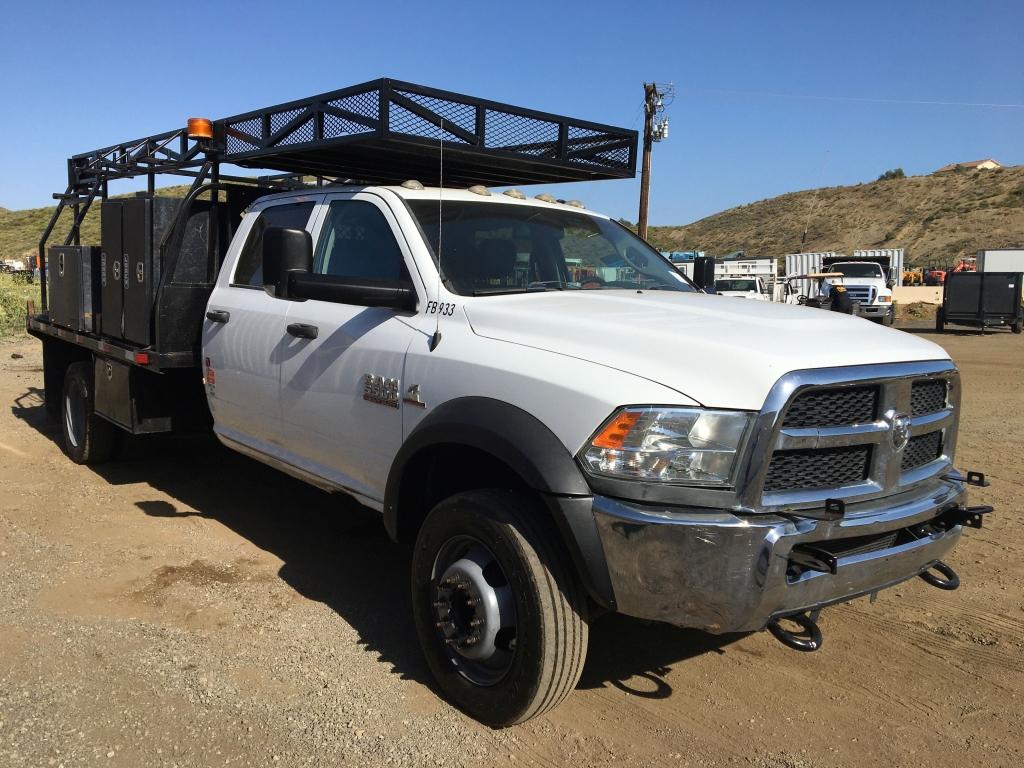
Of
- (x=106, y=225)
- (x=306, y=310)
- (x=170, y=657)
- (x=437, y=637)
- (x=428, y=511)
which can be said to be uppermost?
(x=106, y=225)

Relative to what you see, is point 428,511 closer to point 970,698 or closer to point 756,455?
point 756,455

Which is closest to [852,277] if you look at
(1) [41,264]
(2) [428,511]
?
(1) [41,264]

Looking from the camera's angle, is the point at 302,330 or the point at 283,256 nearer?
the point at 283,256

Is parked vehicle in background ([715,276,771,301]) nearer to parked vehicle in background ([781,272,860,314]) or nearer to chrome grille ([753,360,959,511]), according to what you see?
parked vehicle in background ([781,272,860,314])

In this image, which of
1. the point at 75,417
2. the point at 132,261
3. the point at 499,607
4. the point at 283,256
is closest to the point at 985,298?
the point at 75,417

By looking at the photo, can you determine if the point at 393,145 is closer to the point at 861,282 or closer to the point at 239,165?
the point at 239,165

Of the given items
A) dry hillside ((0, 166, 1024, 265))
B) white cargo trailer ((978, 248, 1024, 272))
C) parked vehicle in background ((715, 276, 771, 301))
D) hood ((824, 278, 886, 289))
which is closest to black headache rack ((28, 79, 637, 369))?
parked vehicle in background ((715, 276, 771, 301))

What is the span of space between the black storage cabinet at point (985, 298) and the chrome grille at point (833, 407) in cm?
2360

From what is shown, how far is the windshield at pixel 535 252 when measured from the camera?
12.8 feet

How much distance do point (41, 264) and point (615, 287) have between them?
19.7 feet

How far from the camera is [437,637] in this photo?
338 centimetres

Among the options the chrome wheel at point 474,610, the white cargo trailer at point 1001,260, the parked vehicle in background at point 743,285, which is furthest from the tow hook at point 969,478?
the white cargo trailer at point 1001,260

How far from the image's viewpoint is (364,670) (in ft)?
11.8

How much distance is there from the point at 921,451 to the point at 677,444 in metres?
1.13
